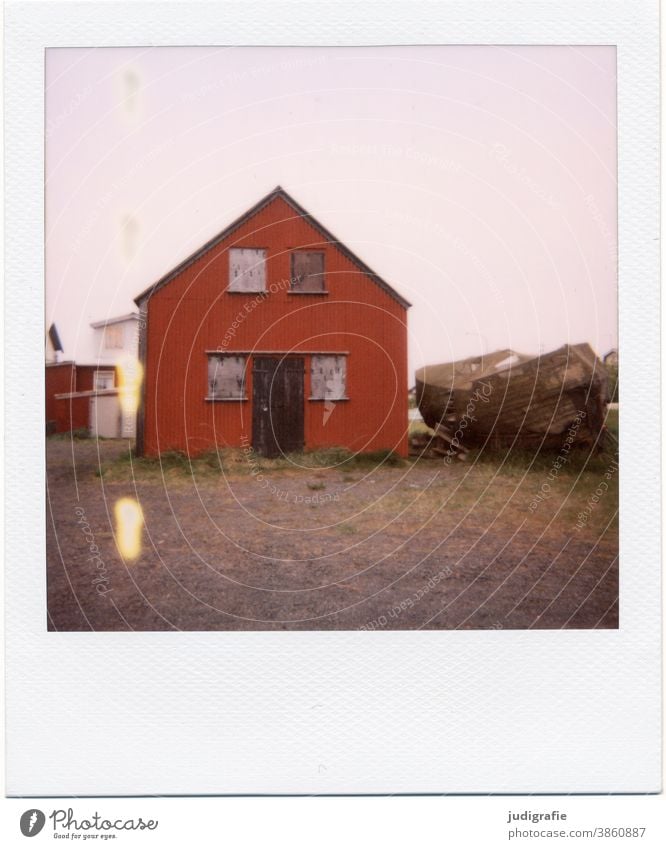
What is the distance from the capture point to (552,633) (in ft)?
10.3

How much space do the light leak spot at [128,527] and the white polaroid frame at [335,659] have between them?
533 millimetres

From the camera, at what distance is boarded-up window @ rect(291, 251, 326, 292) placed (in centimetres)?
537

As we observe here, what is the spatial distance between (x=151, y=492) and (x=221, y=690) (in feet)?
5.30

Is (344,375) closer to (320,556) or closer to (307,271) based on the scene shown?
(307,271)

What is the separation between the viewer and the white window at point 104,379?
4.21m

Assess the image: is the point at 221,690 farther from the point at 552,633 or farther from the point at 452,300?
the point at 452,300

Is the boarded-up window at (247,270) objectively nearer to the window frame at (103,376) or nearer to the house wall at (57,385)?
the window frame at (103,376)

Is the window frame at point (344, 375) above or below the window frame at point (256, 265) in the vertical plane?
below

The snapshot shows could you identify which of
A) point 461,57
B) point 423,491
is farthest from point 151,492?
point 461,57

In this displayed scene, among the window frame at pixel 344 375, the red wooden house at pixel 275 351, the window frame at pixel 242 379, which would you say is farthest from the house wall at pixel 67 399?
the window frame at pixel 344 375

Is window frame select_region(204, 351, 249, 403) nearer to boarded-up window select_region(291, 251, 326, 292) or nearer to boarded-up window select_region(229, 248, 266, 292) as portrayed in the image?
boarded-up window select_region(229, 248, 266, 292)

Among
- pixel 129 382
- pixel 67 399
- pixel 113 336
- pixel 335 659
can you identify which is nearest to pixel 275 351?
pixel 129 382

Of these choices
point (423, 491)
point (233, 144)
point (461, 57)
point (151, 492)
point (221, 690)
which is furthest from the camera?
point (423, 491)

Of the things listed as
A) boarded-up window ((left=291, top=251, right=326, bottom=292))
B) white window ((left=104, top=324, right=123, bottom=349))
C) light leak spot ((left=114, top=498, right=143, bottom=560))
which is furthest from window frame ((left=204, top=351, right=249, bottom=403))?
light leak spot ((left=114, top=498, right=143, bottom=560))
